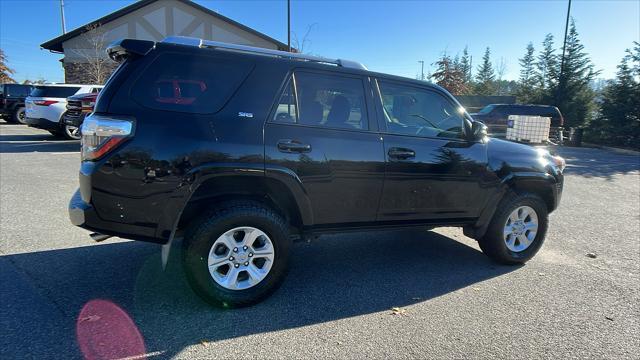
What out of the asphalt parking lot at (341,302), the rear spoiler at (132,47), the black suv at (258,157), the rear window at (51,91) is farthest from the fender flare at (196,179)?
the rear window at (51,91)

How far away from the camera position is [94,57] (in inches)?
1110

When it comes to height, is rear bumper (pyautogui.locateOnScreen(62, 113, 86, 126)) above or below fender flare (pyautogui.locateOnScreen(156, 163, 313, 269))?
above

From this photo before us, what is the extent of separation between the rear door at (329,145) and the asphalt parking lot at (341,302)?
80cm

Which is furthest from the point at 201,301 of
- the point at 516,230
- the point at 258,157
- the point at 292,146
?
the point at 516,230

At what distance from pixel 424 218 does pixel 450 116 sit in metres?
1.08

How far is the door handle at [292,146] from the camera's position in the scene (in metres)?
3.37

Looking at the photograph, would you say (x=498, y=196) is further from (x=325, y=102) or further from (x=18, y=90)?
(x=18, y=90)

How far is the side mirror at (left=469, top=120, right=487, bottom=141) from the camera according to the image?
4219 mm

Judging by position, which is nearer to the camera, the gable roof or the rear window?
the rear window

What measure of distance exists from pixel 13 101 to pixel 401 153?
885 inches

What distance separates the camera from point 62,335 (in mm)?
2838

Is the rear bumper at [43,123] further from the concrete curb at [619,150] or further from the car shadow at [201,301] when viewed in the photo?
the concrete curb at [619,150]

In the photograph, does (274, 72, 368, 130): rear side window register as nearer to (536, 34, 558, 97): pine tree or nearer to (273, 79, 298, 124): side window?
(273, 79, 298, 124): side window

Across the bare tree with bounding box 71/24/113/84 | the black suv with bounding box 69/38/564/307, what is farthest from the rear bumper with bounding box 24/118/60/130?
the bare tree with bounding box 71/24/113/84
